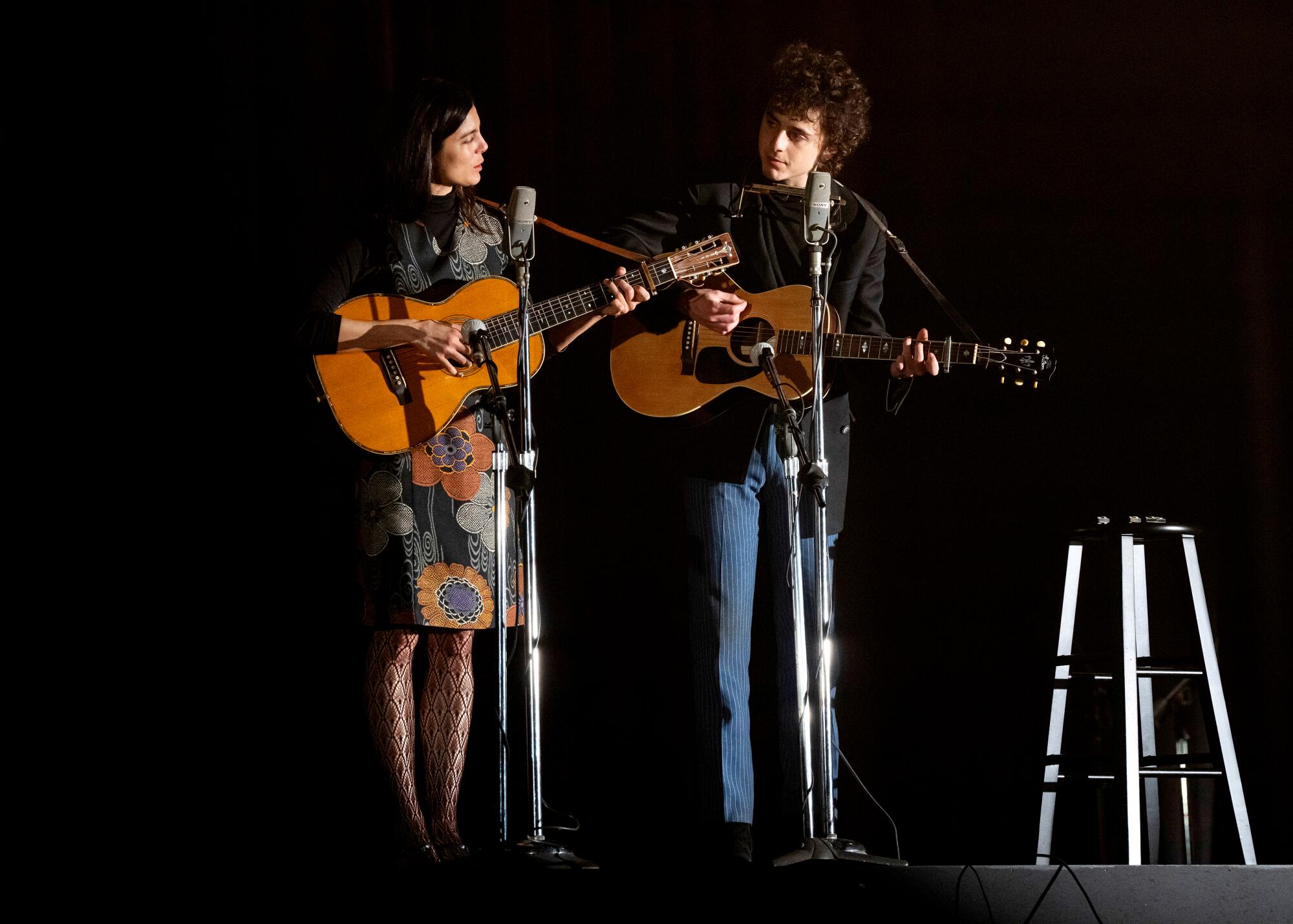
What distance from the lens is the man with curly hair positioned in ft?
8.36

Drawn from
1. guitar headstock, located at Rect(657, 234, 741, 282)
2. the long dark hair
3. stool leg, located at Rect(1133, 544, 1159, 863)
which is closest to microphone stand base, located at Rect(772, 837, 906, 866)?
stool leg, located at Rect(1133, 544, 1159, 863)

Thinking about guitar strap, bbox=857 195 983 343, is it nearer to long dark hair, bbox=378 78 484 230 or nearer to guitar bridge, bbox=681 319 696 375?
guitar bridge, bbox=681 319 696 375

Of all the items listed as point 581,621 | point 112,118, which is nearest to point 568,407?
point 581,621

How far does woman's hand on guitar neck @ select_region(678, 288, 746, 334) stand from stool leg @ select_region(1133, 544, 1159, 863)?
1.10 meters

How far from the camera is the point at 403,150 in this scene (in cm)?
268

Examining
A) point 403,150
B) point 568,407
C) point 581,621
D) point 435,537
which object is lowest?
point 581,621

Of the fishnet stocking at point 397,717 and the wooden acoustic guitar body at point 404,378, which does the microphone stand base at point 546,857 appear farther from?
the wooden acoustic guitar body at point 404,378

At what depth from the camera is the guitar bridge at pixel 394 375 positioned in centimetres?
262

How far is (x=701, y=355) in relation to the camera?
2.79 metres

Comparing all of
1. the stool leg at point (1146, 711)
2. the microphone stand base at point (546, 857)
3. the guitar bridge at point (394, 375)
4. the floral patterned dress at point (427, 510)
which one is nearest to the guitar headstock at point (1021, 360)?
the stool leg at point (1146, 711)

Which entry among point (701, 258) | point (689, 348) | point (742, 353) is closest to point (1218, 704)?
point (742, 353)

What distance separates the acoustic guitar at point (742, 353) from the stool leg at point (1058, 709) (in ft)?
1.74

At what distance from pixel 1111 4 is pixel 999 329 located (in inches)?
40.8

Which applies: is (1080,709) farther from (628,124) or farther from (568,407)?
(628,124)
